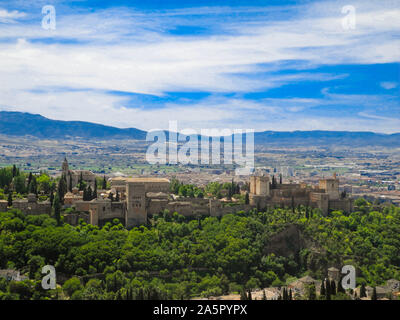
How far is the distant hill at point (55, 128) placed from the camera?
4936 inches

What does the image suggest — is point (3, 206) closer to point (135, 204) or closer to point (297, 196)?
point (135, 204)

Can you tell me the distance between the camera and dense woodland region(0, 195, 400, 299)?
2358 cm

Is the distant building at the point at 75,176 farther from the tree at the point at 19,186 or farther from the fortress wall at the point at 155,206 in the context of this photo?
the fortress wall at the point at 155,206

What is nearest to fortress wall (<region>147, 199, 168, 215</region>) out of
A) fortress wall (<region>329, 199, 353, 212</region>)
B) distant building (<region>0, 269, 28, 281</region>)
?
distant building (<region>0, 269, 28, 281</region>)

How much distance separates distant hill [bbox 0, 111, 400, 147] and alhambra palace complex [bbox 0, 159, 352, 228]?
85651 millimetres

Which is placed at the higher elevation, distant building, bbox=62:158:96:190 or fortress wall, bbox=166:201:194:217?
distant building, bbox=62:158:96:190

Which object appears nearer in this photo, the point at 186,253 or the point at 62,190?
the point at 186,253

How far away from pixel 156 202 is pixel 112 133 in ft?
338

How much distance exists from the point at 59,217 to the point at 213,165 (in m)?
59.4

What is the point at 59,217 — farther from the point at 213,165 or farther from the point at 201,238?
the point at 213,165

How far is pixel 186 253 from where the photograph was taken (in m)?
27.2

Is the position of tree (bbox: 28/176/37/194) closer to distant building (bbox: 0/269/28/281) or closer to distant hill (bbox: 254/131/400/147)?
distant building (bbox: 0/269/28/281)

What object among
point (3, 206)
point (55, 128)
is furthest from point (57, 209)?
point (55, 128)

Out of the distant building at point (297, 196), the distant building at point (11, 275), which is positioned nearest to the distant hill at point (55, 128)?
the distant building at point (297, 196)
